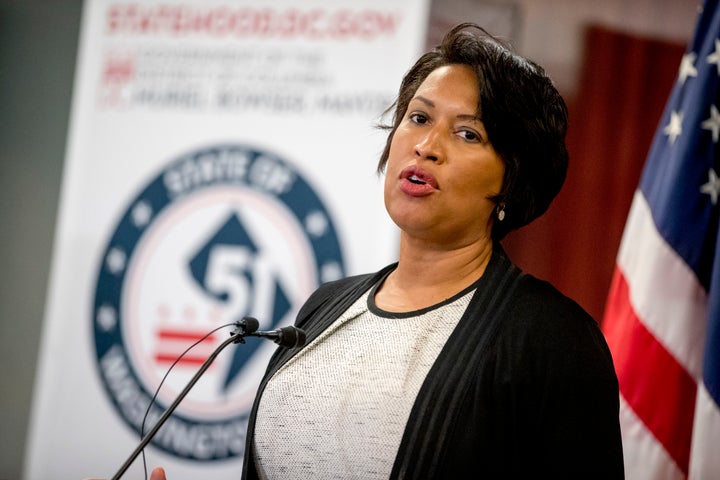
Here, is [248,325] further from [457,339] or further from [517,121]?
[517,121]

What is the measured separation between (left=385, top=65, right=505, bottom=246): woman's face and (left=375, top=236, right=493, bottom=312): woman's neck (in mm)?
25

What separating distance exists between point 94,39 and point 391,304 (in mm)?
2566

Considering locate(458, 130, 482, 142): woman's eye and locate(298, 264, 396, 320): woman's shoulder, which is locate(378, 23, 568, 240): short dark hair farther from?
locate(298, 264, 396, 320): woman's shoulder

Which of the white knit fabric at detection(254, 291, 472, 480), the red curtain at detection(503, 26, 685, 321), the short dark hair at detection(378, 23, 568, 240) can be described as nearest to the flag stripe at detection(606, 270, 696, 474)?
the red curtain at detection(503, 26, 685, 321)

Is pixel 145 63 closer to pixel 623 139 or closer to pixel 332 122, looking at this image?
pixel 332 122

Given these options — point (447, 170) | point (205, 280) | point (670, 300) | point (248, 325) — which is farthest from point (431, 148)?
point (205, 280)

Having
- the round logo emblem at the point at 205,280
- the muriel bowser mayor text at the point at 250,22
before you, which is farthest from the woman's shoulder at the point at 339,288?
the muriel bowser mayor text at the point at 250,22

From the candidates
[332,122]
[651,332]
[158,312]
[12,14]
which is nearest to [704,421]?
[651,332]

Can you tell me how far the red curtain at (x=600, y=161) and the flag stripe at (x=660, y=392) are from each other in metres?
0.65

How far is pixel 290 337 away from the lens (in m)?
1.50

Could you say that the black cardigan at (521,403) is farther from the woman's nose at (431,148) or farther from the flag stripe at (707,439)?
the flag stripe at (707,439)

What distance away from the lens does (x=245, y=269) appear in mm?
3395

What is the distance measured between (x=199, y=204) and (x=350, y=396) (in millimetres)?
2154

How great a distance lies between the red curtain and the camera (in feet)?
9.79
